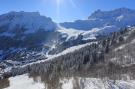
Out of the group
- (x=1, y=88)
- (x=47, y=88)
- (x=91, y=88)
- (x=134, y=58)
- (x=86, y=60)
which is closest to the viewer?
(x=91, y=88)

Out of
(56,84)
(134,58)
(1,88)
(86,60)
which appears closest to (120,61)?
(134,58)

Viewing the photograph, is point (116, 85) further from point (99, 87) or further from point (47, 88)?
point (47, 88)

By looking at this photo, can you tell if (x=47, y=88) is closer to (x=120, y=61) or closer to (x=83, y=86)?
(x=83, y=86)

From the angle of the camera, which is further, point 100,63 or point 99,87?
point 100,63

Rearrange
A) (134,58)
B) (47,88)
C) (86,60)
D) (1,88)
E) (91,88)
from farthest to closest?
(86,60) < (134,58) < (1,88) < (47,88) < (91,88)

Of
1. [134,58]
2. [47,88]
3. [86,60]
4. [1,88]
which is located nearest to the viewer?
[47,88]

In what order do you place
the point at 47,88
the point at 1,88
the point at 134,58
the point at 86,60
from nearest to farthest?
the point at 47,88 → the point at 1,88 → the point at 134,58 → the point at 86,60

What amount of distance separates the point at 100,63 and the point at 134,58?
22467 millimetres

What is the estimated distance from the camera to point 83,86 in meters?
23.2

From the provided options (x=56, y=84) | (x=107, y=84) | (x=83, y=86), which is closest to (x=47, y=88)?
(x=56, y=84)

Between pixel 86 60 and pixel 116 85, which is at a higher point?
pixel 116 85

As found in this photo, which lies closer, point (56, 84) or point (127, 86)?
point (127, 86)

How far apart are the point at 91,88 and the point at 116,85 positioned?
7.41 feet

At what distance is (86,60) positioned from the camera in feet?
652
